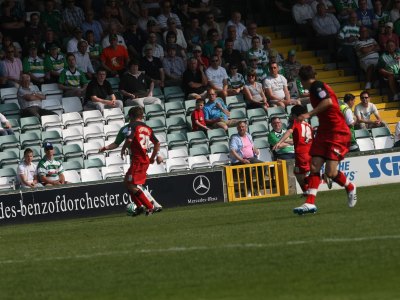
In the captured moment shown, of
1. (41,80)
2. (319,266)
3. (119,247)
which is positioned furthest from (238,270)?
(41,80)

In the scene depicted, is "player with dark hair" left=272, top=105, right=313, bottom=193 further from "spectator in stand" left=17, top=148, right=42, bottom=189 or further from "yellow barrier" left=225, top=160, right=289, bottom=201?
"spectator in stand" left=17, top=148, right=42, bottom=189

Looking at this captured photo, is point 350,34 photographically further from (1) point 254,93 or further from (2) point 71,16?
(2) point 71,16

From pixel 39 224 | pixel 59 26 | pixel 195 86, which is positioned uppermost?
pixel 59 26

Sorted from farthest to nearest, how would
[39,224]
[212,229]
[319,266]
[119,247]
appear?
[39,224]
[212,229]
[119,247]
[319,266]

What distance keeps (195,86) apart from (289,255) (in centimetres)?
1538

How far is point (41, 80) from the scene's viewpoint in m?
25.3

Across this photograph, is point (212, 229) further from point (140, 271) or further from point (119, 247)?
point (140, 271)

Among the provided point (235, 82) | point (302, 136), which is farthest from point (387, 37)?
point (302, 136)

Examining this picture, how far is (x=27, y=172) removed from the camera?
22.4m

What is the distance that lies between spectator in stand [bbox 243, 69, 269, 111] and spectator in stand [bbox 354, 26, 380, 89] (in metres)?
3.16

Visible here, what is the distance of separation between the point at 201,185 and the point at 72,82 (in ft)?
14.9

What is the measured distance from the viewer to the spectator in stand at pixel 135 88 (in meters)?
25.2

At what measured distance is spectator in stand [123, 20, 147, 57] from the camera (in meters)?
26.5

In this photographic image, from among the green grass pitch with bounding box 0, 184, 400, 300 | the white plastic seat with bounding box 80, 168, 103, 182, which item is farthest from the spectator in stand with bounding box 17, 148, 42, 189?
the green grass pitch with bounding box 0, 184, 400, 300
